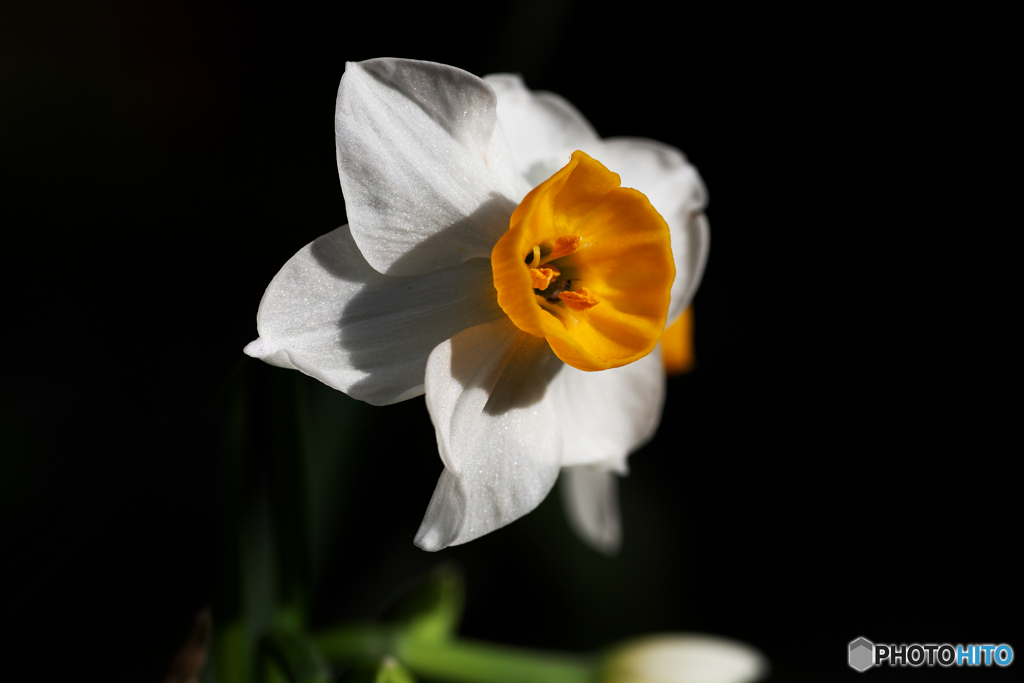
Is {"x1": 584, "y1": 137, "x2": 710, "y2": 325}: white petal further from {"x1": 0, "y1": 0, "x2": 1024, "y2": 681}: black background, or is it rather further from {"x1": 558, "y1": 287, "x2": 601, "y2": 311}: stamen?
{"x1": 0, "y1": 0, "x2": 1024, "y2": 681}: black background

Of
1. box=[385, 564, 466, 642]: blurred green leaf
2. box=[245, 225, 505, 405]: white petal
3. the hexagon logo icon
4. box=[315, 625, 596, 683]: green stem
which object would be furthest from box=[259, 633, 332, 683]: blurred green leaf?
the hexagon logo icon

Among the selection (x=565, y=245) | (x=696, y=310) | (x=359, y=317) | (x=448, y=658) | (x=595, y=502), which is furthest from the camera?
(x=696, y=310)

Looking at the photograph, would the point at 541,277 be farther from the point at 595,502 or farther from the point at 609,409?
the point at 595,502

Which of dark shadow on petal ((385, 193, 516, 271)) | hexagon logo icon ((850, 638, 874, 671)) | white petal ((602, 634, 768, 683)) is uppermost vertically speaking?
dark shadow on petal ((385, 193, 516, 271))

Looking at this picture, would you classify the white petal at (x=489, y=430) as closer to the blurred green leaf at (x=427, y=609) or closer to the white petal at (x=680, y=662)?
the blurred green leaf at (x=427, y=609)

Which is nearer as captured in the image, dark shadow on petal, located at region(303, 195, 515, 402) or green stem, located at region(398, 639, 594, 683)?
dark shadow on petal, located at region(303, 195, 515, 402)

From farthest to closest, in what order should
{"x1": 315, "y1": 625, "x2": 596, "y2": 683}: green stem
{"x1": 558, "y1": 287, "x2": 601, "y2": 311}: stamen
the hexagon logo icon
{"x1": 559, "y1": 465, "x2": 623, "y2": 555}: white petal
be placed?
1. the hexagon logo icon
2. {"x1": 559, "y1": 465, "x2": 623, "y2": 555}: white petal
3. {"x1": 315, "y1": 625, "x2": 596, "y2": 683}: green stem
4. {"x1": 558, "y1": 287, "x2": 601, "y2": 311}: stamen

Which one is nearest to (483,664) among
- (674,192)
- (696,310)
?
(674,192)

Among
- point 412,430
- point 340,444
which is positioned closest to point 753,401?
point 412,430
